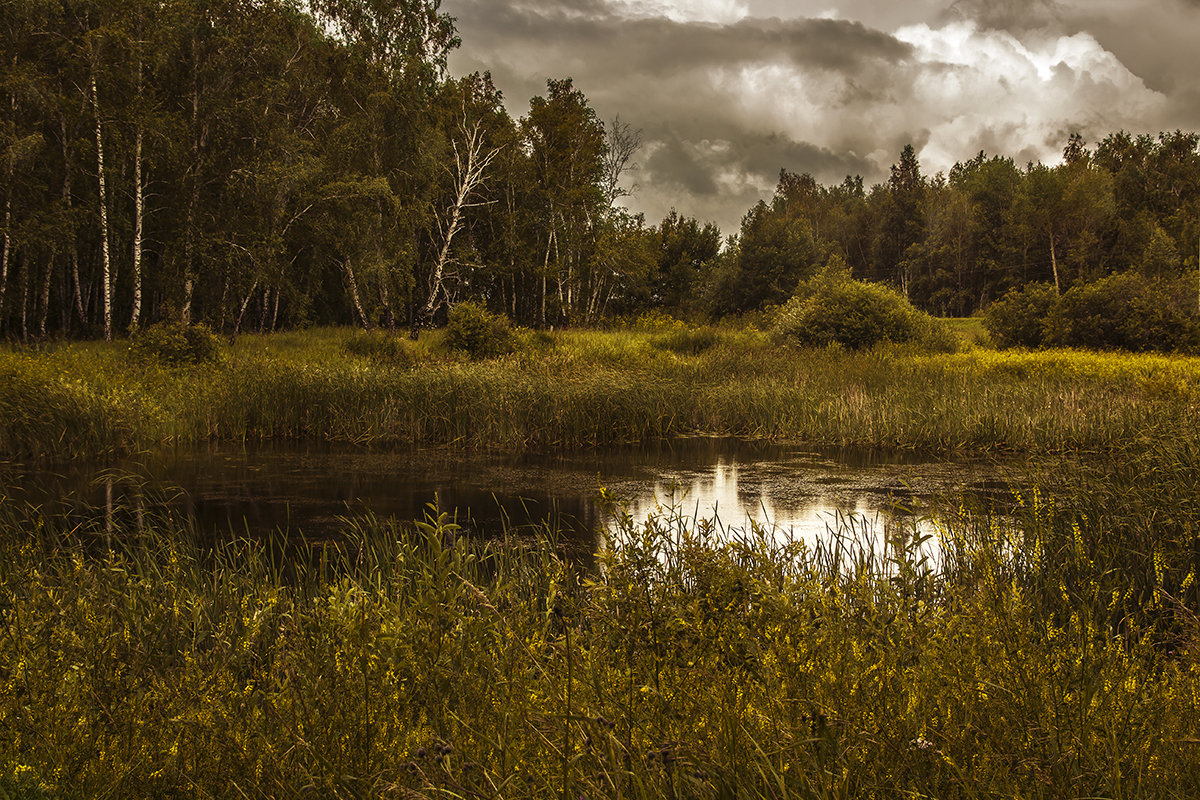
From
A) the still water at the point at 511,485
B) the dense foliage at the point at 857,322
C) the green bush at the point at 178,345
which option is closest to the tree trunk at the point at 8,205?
the green bush at the point at 178,345

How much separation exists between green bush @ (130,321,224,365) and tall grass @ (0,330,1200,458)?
0.72m

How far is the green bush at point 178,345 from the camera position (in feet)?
62.3

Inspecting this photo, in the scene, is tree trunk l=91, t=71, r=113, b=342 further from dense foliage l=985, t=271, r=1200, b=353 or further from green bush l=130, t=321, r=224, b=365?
dense foliage l=985, t=271, r=1200, b=353

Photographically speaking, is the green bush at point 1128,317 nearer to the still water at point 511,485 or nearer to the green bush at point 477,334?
the still water at point 511,485

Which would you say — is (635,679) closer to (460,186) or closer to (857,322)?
(857,322)

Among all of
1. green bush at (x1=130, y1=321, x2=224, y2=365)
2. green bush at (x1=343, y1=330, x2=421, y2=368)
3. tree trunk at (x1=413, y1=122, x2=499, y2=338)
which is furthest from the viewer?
tree trunk at (x1=413, y1=122, x2=499, y2=338)

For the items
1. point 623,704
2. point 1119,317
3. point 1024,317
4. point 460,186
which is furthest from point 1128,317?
point 623,704

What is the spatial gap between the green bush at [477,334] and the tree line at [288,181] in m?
3.23

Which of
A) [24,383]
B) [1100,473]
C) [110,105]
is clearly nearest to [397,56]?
[110,105]

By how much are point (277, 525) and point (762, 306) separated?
3572 cm

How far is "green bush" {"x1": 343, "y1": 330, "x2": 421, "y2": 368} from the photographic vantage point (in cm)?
2298

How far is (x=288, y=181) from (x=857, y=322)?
58.0ft

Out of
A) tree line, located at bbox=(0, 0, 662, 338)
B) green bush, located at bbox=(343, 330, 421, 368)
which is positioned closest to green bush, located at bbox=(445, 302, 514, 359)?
green bush, located at bbox=(343, 330, 421, 368)

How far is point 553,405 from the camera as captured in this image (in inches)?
567
